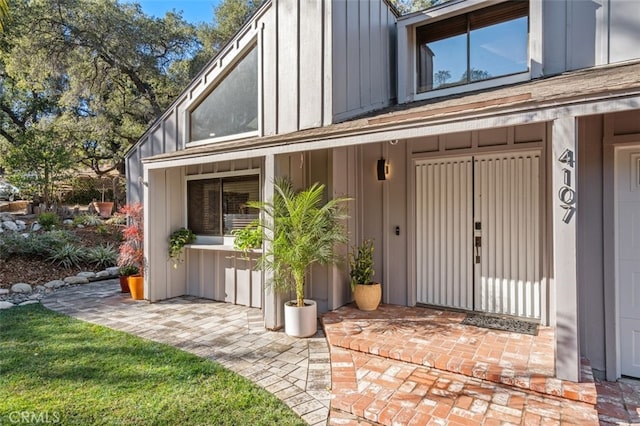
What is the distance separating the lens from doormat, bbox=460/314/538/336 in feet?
14.6

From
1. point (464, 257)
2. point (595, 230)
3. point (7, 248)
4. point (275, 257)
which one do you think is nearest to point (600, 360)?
point (595, 230)

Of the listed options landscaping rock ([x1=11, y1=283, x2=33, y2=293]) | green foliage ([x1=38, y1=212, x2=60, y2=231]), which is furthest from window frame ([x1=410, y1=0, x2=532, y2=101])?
green foliage ([x1=38, y1=212, x2=60, y2=231])

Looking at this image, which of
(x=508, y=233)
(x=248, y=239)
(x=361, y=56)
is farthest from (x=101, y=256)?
(x=508, y=233)

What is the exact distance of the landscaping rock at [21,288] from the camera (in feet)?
24.1

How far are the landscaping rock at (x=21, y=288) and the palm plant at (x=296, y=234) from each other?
5675mm

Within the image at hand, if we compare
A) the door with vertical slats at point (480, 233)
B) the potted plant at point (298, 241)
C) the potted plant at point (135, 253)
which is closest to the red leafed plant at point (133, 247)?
the potted plant at point (135, 253)

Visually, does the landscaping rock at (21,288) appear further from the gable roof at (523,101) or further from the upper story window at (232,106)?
the gable roof at (523,101)

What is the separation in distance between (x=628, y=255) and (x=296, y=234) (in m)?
3.70

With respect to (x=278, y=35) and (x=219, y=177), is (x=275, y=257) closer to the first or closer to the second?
(x=219, y=177)

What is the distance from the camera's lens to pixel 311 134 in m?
4.76

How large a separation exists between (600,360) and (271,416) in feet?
11.5

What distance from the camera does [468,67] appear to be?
593 centimetres

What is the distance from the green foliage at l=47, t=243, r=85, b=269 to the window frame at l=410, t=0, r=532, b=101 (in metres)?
8.77

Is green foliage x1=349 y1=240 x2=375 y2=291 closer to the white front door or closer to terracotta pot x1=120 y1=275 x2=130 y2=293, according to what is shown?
the white front door
